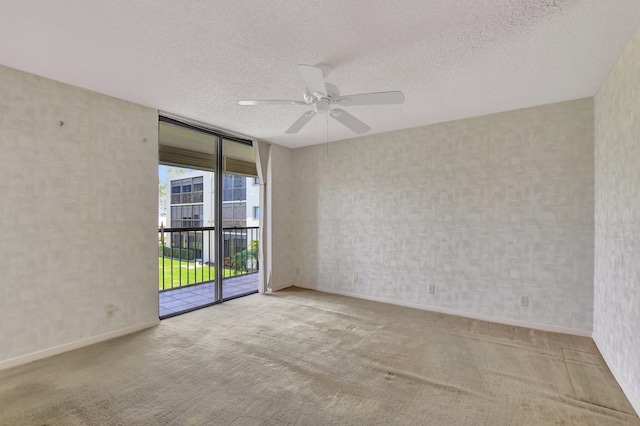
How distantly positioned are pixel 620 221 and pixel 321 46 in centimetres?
268

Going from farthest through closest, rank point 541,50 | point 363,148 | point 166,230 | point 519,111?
point 363,148, point 166,230, point 519,111, point 541,50

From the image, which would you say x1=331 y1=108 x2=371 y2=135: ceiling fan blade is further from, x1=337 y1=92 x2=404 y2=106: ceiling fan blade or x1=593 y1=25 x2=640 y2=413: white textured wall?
x1=593 y1=25 x2=640 y2=413: white textured wall

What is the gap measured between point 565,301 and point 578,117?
2.00 metres

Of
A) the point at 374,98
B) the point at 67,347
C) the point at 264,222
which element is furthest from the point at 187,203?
the point at 374,98

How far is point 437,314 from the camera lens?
404 cm

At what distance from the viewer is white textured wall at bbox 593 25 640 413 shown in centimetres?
212

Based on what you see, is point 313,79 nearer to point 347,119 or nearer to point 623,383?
point 347,119

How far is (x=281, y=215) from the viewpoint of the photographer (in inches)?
214

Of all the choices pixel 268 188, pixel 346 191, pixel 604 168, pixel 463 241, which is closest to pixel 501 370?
pixel 463 241

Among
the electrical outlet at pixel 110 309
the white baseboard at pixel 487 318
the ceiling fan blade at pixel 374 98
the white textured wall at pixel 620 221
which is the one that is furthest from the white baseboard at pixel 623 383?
the electrical outlet at pixel 110 309

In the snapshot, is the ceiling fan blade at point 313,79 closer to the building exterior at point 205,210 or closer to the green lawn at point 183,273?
the building exterior at point 205,210

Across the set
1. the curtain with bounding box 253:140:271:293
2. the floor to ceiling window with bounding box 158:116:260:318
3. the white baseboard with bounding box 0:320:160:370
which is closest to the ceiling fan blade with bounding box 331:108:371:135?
the floor to ceiling window with bounding box 158:116:260:318

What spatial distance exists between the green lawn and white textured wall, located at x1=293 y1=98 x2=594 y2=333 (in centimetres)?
197

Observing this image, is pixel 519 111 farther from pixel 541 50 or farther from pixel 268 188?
pixel 268 188
